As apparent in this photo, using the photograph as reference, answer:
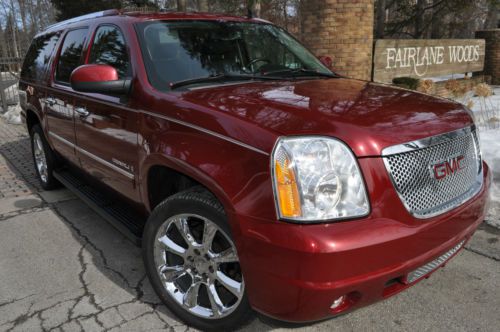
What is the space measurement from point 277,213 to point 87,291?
1868 millimetres

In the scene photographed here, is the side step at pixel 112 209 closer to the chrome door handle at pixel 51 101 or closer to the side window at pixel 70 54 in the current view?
the chrome door handle at pixel 51 101

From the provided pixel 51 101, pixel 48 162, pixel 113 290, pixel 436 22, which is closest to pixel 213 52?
pixel 113 290

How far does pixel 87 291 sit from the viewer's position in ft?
10.2

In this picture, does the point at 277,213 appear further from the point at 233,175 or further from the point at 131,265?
the point at 131,265

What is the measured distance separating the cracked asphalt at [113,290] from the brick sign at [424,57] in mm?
5154

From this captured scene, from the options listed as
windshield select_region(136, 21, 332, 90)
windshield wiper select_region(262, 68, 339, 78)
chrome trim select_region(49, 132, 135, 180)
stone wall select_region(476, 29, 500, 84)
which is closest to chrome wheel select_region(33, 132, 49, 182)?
chrome trim select_region(49, 132, 135, 180)

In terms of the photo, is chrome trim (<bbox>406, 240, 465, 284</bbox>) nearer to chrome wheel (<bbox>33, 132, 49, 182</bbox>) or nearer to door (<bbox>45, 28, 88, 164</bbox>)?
door (<bbox>45, 28, 88, 164</bbox>)

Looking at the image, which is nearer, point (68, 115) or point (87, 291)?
point (87, 291)

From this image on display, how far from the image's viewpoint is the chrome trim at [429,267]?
7.11 ft

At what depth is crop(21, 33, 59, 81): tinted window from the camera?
4.72 metres

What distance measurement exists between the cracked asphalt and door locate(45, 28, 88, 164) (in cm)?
80

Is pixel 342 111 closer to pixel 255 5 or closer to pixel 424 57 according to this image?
pixel 255 5

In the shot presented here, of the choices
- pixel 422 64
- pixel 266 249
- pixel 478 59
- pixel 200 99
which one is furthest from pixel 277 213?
pixel 478 59

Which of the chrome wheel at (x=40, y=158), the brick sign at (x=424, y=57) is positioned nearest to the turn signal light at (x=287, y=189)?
the chrome wheel at (x=40, y=158)
